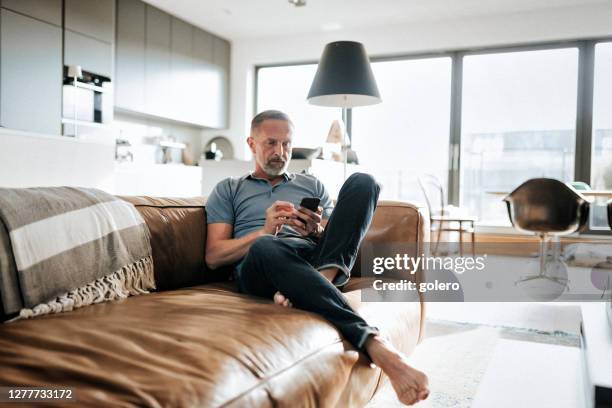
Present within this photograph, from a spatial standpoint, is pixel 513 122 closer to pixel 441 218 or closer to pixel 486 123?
pixel 486 123

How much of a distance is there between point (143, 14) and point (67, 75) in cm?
139

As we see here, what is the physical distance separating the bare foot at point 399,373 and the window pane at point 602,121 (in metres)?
5.17

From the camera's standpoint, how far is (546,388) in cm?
123

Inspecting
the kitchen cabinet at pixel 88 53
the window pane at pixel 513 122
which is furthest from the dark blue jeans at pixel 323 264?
the window pane at pixel 513 122

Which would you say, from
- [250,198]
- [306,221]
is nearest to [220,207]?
[250,198]

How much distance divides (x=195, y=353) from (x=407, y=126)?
19.1ft

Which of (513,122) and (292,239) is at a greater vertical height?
(513,122)

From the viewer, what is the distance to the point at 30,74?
4367 millimetres

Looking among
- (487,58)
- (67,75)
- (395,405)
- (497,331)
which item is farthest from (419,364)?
(487,58)

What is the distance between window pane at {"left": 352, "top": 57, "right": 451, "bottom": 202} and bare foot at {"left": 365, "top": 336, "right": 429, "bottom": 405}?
5166 millimetres

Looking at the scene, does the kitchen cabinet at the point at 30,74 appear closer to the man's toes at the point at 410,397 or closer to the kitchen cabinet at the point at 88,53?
the kitchen cabinet at the point at 88,53

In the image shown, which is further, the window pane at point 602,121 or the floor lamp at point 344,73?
the window pane at point 602,121

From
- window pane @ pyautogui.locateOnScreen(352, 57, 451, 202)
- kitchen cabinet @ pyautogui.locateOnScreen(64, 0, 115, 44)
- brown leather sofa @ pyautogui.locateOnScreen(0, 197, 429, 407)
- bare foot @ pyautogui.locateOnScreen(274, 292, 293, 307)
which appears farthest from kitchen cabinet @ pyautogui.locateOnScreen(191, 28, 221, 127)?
bare foot @ pyautogui.locateOnScreen(274, 292, 293, 307)

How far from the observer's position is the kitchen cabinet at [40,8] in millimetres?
4148
